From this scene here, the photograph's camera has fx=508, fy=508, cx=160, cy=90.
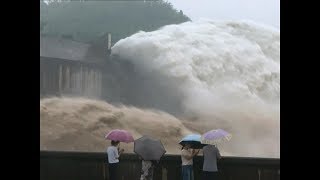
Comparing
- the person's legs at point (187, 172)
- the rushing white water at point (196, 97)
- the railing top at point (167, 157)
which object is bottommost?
the person's legs at point (187, 172)

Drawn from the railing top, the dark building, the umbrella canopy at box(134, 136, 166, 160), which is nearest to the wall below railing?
the railing top

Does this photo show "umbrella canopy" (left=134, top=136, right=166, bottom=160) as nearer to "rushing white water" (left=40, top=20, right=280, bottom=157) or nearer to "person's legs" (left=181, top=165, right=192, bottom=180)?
"rushing white water" (left=40, top=20, right=280, bottom=157)

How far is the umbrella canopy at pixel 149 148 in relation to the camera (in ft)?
26.9

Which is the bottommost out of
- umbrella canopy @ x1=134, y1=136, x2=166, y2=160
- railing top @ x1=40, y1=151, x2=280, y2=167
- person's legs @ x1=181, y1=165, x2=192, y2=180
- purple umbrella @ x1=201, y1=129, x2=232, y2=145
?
person's legs @ x1=181, y1=165, x2=192, y2=180

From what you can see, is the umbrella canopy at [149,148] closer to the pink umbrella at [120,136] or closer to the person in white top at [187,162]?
the pink umbrella at [120,136]

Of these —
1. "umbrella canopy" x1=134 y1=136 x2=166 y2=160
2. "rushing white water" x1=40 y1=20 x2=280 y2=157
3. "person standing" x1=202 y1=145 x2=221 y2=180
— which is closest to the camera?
"person standing" x1=202 y1=145 x2=221 y2=180

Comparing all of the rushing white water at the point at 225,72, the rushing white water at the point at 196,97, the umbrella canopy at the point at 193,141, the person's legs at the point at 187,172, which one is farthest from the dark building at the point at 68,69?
the person's legs at the point at 187,172

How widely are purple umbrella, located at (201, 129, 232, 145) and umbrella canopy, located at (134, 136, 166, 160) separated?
696 mm

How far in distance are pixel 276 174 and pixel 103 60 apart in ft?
11.3

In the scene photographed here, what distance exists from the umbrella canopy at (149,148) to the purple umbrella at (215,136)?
2.28ft

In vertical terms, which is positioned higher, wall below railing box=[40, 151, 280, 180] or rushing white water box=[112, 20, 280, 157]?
rushing white water box=[112, 20, 280, 157]

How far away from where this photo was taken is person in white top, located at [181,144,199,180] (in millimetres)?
8164

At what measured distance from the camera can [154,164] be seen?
8219 millimetres
